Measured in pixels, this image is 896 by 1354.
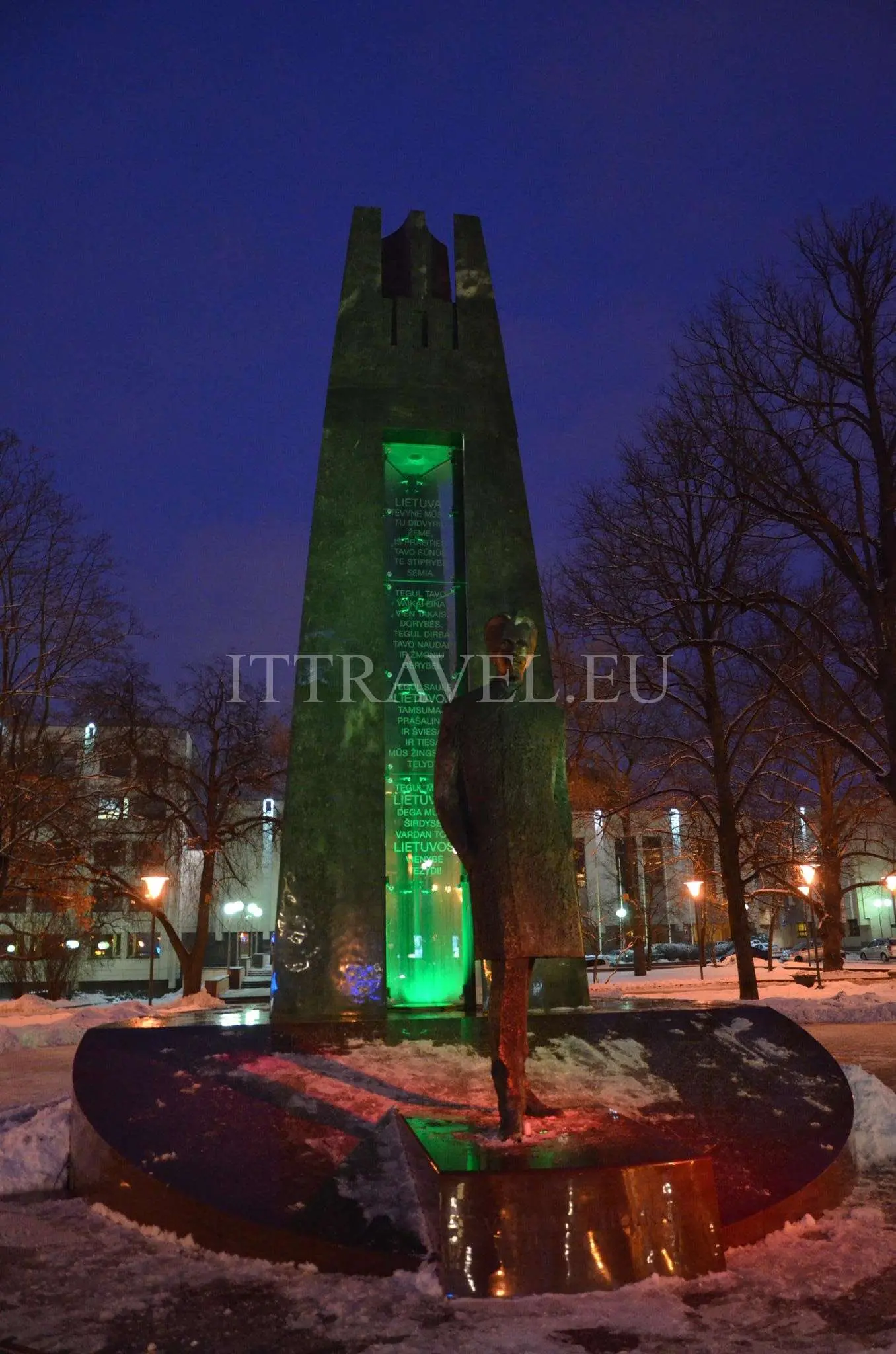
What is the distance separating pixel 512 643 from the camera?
5.38 metres

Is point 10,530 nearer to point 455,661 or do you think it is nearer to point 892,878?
point 455,661

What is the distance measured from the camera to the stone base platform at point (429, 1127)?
4.09m

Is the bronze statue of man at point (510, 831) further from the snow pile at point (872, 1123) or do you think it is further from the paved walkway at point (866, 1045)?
the paved walkway at point (866, 1045)

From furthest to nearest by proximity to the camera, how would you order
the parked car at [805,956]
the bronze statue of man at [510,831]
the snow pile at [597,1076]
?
1. the parked car at [805,956]
2. the snow pile at [597,1076]
3. the bronze statue of man at [510,831]

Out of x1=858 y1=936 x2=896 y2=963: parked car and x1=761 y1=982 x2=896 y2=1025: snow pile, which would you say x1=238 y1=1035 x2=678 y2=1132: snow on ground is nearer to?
x1=761 y1=982 x2=896 y2=1025: snow pile

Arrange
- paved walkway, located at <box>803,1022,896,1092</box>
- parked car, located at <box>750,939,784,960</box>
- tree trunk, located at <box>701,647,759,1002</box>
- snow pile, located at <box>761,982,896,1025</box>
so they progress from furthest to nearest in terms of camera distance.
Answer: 1. parked car, located at <box>750,939,784,960</box>
2. tree trunk, located at <box>701,647,759,1002</box>
3. snow pile, located at <box>761,982,896,1025</box>
4. paved walkway, located at <box>803,1022,896,1092</box>

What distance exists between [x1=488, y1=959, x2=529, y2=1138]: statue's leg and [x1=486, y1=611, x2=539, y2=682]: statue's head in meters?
1.48

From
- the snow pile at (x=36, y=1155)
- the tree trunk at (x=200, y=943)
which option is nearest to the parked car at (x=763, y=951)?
the tree trunk at (x=200, y=943)

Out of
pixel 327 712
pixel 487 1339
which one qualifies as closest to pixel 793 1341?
pixel 487 1339

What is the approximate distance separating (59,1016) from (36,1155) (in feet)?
54.7

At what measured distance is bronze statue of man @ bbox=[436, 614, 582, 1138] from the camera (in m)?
4.87

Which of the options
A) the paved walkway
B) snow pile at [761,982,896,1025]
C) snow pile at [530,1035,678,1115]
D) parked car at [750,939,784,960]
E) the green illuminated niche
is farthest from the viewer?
parked car at [750,939,784,960]

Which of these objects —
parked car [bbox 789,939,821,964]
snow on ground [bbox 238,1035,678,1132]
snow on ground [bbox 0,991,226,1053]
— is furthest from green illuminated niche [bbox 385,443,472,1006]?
parked car [bbox 789,939,821,964]

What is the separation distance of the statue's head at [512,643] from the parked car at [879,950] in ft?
174
